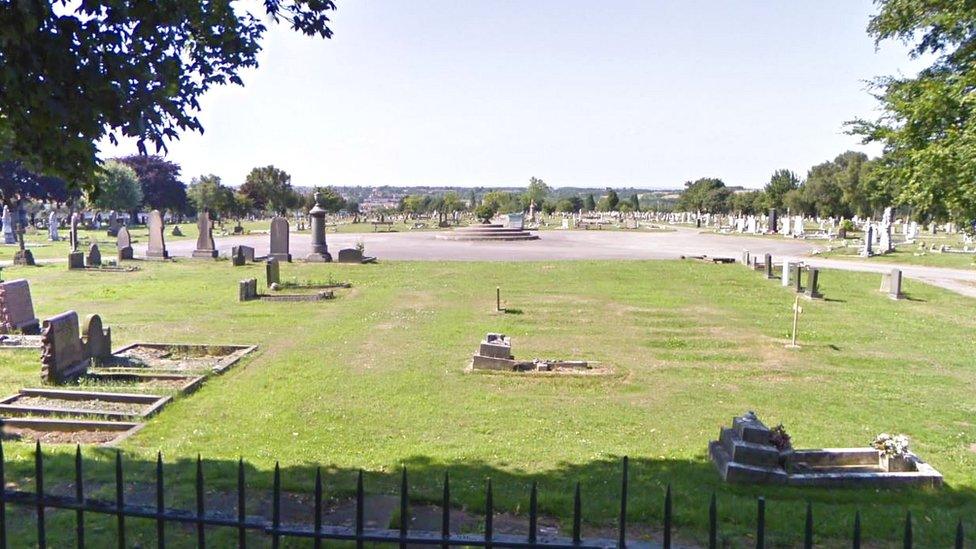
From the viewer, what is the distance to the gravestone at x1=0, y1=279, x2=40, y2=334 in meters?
15.2

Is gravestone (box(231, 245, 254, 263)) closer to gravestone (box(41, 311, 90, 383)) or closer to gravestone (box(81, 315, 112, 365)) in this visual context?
gravestone (box(81, 315, 112, 365))

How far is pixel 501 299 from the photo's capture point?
22016 millimetres

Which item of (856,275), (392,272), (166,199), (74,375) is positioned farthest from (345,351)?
(166,199)

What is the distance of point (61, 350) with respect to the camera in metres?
11.4

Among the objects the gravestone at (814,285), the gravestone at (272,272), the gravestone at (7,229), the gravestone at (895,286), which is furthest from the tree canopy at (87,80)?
the gravestone at (7,229)

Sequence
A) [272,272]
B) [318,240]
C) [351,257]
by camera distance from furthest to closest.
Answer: [318,240] → [351,257] → [272,272]

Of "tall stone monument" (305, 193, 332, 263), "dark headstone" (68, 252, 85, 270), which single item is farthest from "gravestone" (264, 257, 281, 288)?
"dark headstone" (68, 252, 85, 270)

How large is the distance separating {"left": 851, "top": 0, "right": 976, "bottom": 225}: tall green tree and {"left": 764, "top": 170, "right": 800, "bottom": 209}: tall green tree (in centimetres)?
7560

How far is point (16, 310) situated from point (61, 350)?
537 cm

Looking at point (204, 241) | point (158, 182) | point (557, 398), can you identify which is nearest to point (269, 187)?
point (158, 182)

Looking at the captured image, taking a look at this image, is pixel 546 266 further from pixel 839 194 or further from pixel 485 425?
pixel 839 194

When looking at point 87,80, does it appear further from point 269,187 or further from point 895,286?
point 269,187

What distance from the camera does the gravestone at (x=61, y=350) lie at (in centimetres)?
1115

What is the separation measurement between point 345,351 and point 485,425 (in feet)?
18.6
